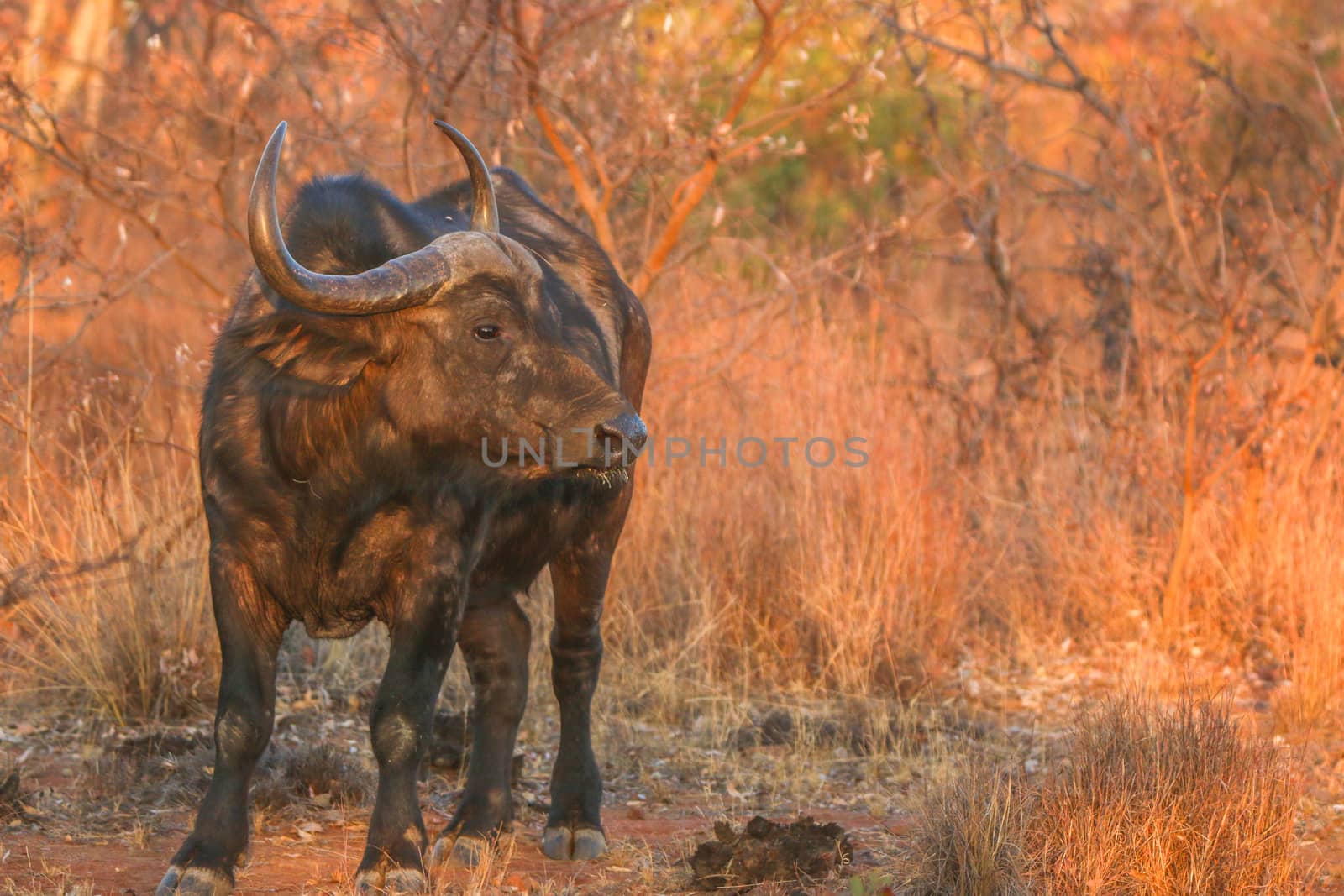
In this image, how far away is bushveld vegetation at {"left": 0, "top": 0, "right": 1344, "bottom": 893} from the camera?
6652 mm

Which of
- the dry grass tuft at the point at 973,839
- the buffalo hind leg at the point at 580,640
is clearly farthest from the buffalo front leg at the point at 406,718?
the dry grass tuft at the point at 973,839

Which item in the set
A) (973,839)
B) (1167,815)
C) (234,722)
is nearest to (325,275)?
(234,722)

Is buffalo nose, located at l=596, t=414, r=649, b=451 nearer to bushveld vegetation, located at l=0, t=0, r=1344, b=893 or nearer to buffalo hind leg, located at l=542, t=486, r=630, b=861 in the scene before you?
buffalo hind leg, located at l=542, t=486, r=630, b=861

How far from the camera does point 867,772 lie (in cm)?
587

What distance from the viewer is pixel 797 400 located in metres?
8.02

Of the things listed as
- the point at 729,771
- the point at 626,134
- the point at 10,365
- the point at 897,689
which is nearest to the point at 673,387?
the point at 626,134

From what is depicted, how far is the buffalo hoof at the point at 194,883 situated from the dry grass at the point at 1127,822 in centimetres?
187

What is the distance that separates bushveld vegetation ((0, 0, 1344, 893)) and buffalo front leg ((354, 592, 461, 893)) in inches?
63.9

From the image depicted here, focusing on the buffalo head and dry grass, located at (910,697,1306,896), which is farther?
the buffalo head

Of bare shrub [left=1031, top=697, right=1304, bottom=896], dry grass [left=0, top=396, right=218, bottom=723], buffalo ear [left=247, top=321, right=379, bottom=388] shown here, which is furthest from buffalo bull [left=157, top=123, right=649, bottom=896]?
dry grass [left=0, top=396, right=218, bottom=723]

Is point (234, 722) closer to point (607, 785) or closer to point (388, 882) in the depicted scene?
point (388, 882)

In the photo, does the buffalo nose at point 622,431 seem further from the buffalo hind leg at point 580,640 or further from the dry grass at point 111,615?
the dry grass at point 111,615

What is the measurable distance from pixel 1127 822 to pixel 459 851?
2029mm

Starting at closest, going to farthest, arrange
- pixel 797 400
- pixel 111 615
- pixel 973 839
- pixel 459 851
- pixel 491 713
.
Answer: pixel 973 839, pixel 459 851, pixel 491 713, pixel 111 615, pixel 797 400
